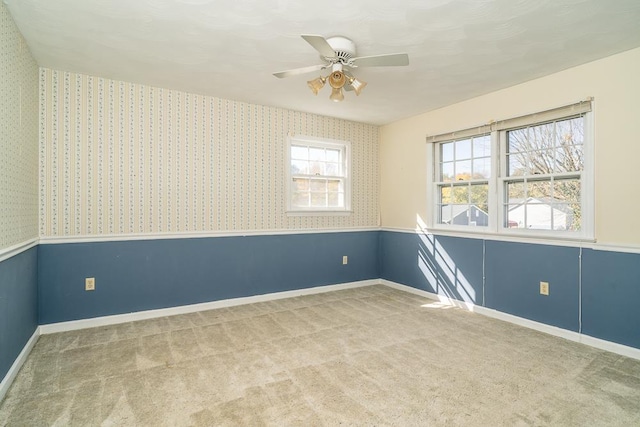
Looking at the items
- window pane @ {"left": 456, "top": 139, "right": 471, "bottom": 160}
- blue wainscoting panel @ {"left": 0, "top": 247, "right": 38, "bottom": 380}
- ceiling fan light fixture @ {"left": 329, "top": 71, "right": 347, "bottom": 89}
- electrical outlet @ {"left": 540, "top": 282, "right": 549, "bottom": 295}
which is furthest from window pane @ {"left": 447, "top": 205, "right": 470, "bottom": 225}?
blue wainscoting panel @ {"left": 0, "top": 247, "right": 38, "bottom": 380}

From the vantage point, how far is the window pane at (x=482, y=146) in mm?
3764

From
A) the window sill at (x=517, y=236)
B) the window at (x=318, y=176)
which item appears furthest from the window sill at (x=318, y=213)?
the window sill at (x=517, y=236)

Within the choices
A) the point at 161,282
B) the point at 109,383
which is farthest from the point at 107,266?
the point at 109,383

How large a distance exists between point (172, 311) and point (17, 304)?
1.46 meters

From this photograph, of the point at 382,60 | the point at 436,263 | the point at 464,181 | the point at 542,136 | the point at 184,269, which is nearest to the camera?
the point at 382,60

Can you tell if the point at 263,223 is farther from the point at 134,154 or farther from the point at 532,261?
the point at 532,261

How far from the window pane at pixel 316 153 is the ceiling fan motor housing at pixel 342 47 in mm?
2250

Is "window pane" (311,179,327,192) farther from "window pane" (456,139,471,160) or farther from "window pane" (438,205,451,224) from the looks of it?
"window pane" (456,139,471,160)

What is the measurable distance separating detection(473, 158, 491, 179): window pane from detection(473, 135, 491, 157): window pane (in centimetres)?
7

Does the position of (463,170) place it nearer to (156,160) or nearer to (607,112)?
(607,112)

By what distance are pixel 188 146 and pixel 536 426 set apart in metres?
3.91

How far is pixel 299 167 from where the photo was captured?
457 centimetres

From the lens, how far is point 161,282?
3.61 meters

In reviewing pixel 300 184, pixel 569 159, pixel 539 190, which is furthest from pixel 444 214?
pixel 300 184
